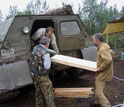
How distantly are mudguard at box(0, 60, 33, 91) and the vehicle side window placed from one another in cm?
152

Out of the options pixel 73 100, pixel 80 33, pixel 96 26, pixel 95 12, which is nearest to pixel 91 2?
pixel 95 12

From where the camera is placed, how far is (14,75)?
3332 mm

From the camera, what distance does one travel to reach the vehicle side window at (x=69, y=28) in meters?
4.64

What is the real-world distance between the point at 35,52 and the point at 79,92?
1.24 m

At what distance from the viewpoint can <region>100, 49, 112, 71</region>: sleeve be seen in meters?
3.13

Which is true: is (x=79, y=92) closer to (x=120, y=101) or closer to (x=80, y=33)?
(x=120, y=101)

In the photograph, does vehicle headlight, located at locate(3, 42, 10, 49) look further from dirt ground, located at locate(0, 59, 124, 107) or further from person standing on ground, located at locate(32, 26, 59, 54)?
dirt ground, located at locate(0, 59, 124, 107)

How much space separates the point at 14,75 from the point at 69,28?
2.13m

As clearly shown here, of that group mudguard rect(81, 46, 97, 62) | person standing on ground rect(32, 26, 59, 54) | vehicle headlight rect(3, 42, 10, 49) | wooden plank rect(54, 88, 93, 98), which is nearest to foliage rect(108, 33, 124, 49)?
mudguard rect(81, 46, 97, 62)

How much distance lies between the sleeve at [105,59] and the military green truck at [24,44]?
141 cm

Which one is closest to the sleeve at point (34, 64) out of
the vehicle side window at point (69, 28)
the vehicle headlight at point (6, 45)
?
the vehicle headlight at point (6, 45)

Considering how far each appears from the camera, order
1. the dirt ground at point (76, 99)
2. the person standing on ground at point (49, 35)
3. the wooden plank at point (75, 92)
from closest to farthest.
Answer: the wooden plank at point (75, 92) → the dirt ground at point (76, 99) → the person standing on ground at point (49, 35)

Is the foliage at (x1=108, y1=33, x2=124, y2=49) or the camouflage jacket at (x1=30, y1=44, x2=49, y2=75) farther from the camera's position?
the foliage at (x1=108, y1=33, x2=124, y2=49)

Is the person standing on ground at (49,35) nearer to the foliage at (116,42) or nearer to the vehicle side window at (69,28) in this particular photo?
the vehicle side window at (69,28)
